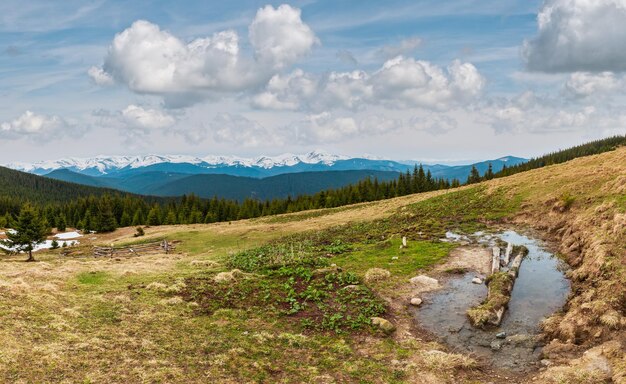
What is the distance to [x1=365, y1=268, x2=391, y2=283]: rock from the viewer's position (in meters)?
26.0

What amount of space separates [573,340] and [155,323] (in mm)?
19323

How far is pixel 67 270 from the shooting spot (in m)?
28.8

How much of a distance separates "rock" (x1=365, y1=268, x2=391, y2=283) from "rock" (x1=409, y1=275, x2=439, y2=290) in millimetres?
1807

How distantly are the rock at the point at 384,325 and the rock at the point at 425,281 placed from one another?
21.3 ft

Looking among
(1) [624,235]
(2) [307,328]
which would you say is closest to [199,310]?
(2) [307,328]

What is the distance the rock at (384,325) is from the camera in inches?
737

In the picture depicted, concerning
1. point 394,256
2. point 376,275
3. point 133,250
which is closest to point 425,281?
point 376,275

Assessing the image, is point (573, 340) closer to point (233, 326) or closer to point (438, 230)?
point (233, 326)

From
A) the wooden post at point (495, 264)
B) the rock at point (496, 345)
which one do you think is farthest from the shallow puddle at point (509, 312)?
the wooden post at point (495, 264)

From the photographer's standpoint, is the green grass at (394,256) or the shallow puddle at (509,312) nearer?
the shallow puddle at (509,312)

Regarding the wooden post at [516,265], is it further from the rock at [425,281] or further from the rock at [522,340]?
the rock at [522,340]

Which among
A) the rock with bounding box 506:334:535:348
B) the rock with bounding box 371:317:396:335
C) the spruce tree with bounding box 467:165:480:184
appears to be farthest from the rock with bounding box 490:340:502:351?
the spruce tree with bounding box 467:165:480:184

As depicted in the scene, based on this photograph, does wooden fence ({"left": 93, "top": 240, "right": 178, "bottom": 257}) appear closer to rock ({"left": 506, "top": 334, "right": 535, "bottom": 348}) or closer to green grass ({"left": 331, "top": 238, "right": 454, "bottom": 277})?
green grass ({"left": 331, "top": 238, "right": 454, "bottom": 277})

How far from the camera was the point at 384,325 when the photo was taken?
18.9m
